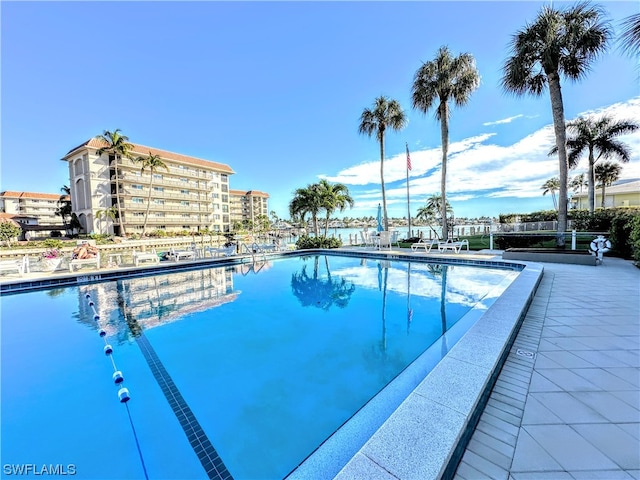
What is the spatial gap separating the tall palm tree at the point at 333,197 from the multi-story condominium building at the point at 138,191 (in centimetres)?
2480

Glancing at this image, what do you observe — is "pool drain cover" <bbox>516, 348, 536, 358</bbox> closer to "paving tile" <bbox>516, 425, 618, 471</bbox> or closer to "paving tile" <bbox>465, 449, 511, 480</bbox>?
"paving tile" <bbox>516, 425, 618, 471</bbox>

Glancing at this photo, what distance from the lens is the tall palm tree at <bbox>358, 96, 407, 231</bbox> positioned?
16.3m

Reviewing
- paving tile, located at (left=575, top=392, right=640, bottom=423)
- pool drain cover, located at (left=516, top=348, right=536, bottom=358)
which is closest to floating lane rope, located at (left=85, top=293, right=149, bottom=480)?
paving tile, located at (left=575, top=392, right=640, bottom=423)

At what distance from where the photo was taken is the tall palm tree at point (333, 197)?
17141mm

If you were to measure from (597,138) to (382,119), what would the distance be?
1483 centimetres

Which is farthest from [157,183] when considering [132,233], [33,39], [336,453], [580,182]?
[580,182]

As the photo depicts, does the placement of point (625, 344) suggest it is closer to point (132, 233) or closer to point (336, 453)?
point (336, 453)

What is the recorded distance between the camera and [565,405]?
2.09 metres

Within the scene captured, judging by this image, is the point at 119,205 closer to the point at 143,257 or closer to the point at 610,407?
the point at 143,257

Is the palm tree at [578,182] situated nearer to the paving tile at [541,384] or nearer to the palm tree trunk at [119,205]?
the paving tile at [541,384]

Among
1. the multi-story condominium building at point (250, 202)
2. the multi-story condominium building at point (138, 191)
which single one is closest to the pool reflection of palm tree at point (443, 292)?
the multi-story condominium building at point (138, 191)

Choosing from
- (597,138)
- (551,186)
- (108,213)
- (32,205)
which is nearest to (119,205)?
(108,213)

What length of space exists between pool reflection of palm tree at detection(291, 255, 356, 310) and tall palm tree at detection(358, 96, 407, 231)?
9461 millimetres

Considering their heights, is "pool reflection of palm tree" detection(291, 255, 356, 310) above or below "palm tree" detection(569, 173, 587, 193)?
below
